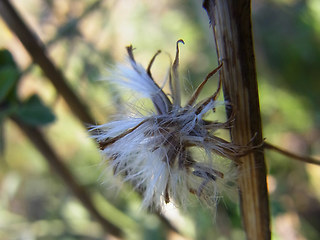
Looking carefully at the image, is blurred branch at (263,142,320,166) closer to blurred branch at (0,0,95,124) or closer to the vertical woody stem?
the vertical woody stem

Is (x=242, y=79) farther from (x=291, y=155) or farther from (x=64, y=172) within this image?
(x=64, y=172)

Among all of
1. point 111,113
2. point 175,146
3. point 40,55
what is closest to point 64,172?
point 111,113

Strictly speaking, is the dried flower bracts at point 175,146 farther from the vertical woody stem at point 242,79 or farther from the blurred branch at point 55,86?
the blurred branch at point 55,86

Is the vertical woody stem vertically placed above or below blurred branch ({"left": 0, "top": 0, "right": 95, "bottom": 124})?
below

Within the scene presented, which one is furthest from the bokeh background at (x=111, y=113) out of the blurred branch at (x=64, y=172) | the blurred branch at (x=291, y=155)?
the blurred branch at (x=291, y=155)

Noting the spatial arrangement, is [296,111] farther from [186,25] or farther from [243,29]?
[243,29]

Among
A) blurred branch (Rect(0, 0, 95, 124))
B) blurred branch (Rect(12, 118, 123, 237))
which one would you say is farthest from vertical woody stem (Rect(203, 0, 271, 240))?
blurred branch (Rect(12, 118, 123, 237))
